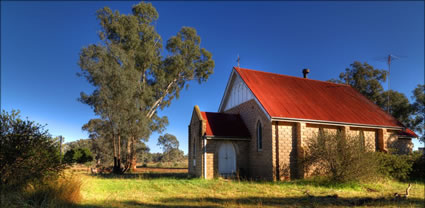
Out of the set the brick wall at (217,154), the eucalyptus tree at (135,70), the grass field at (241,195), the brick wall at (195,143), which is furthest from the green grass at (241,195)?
the eucalyptus tree at (135,70)

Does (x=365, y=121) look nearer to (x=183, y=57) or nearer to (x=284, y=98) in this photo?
(x=284, y=98)

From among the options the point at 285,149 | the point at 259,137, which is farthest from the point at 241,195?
the point at 259,137

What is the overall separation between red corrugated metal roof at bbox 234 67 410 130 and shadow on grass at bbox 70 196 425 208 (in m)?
6.91

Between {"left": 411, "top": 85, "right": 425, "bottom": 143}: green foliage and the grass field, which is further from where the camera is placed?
{"left": 411, "top": 85, "right": 425, "bottom": 143}: green foliage

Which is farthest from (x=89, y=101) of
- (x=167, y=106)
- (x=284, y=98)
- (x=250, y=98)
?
(x=284, y=98)

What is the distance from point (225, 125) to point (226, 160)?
8.35 ft

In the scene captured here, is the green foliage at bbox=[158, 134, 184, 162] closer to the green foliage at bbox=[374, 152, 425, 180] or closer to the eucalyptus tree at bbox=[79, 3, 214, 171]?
the eucalyptus tree at bbox=[79, 3, 214, 171]

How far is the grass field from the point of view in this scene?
1095cm

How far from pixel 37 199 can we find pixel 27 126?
3.01 m

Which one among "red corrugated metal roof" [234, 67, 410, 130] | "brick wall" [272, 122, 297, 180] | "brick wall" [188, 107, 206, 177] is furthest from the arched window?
"brick wall" [188, 107, 206, 177]

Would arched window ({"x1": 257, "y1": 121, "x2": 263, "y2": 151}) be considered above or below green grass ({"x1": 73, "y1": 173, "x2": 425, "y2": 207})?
above

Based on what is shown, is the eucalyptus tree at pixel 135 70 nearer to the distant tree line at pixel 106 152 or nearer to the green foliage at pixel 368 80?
the distant tree line at pixel 106 152

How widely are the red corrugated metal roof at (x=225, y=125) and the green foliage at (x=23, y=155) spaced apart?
32.8ft

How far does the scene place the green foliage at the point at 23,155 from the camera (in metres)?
10.6
